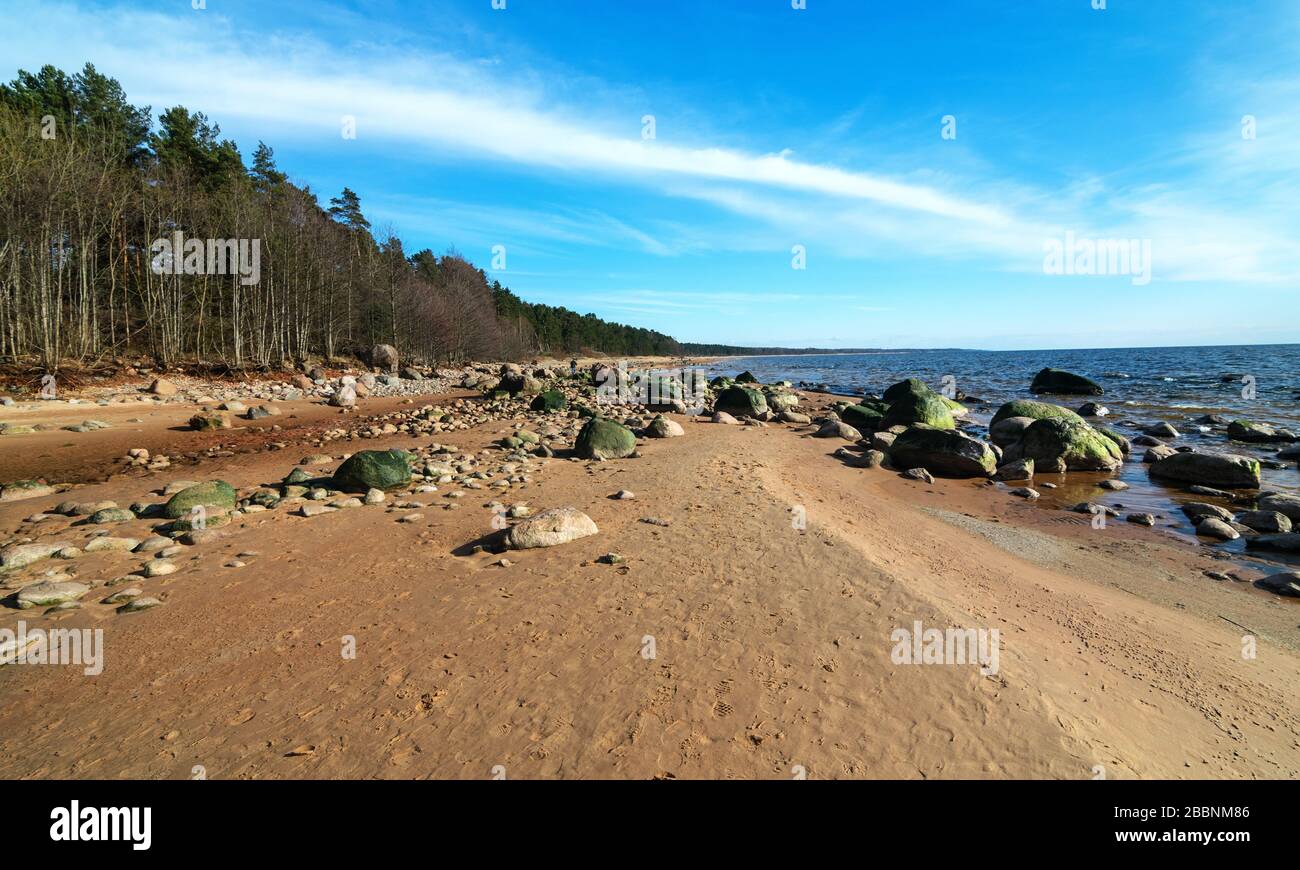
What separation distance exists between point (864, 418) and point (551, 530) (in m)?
16.8

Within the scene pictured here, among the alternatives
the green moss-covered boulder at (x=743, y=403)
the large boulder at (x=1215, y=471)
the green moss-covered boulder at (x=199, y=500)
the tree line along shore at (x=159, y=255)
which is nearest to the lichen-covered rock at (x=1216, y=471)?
the large boulder at (x=1215, y=471)

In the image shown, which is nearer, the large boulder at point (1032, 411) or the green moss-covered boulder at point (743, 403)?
the large boulder at point (1032, 411)

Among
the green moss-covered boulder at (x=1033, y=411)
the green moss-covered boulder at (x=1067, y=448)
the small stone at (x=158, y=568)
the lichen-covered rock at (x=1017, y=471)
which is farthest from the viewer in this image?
the green moss-covered boulder at (x=1033, y=411)

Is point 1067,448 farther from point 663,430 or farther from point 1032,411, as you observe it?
point 663,430

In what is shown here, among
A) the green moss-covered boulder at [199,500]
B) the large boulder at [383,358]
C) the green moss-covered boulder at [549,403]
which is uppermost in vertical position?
the large boulder at [383,358]

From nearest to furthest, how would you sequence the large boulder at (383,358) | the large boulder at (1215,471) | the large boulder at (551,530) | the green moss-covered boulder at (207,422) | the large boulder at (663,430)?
the large boulder at (551,530), the large boulder at (1215,471), the large boulder at (663,430), the green moss-covered boulder at (207,422), the large boulder at (383,358)

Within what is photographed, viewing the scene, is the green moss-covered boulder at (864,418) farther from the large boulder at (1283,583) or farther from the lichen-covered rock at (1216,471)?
the large boulder at (1283,583)

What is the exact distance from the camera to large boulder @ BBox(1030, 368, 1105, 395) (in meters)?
35.0

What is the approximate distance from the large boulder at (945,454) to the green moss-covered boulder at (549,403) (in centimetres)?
1372

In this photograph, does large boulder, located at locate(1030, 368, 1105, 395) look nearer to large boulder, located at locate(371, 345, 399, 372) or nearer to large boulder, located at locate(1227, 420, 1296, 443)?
large boulder, located at locate(1227, 420, 1296, 443)

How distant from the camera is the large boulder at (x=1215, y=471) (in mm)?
12141

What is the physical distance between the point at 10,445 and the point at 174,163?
1057 inches

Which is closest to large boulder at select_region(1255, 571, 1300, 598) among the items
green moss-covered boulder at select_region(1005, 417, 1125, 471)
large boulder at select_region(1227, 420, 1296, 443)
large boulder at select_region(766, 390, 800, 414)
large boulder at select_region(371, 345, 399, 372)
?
green moss-covered boulder at select_region(1005, 417, 1125, 471)
